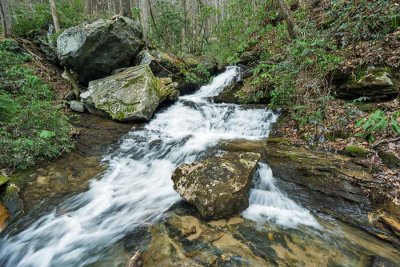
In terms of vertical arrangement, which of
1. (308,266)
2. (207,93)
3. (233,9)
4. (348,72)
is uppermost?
(233,9)

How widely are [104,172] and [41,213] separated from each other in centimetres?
151

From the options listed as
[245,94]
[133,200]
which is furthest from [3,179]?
[245,94]

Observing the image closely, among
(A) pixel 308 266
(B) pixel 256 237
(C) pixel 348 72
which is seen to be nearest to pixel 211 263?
(B) pixel 256 237

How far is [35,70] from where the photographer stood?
392 inches

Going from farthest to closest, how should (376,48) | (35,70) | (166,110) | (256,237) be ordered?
1. (35,70)
2. (166,110)
3. (376,48)
4. (256,237)

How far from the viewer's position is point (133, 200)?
4.58 m

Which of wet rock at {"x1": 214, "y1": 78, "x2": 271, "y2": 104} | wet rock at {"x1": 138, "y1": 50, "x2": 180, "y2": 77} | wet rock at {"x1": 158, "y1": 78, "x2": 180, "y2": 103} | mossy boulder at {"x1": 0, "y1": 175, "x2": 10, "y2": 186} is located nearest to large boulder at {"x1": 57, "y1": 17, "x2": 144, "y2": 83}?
wet rock at {"x1": 138, "y1": 50, "x2": 180, "y2": 77}

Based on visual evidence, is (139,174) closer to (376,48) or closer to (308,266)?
(308,266)

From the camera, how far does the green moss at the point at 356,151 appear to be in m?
4.48

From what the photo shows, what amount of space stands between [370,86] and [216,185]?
465 cm

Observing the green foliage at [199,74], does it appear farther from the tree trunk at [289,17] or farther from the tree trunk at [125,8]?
the tree trunk at [125,8]

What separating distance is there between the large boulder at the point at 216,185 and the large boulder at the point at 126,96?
14.7 ft

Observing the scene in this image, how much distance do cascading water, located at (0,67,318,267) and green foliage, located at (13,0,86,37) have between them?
28.4 ft

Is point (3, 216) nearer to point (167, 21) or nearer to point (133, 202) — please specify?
point (133, 202)
